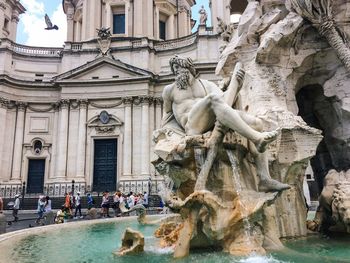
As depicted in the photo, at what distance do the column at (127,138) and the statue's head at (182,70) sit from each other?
21.7 meters

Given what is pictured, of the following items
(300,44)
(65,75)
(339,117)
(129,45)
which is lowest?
(339,117)

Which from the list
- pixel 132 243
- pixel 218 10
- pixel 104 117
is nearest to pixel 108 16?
pixel 104 117

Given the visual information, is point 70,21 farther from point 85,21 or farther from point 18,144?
point 18,144

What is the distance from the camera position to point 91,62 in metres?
28.6

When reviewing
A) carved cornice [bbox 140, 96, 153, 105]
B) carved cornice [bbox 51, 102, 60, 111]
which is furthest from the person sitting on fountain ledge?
carved cornice [bbox 51, 102, 60, 111]

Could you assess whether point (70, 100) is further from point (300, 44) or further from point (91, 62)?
point (300, 44)

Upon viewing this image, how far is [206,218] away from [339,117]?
3387 mm

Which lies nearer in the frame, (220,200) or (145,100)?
(220,200)

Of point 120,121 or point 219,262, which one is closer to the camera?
point 219,262

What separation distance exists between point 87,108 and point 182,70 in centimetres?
2454

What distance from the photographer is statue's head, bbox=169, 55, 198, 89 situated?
5.26m

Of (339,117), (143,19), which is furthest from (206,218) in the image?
(143,19)

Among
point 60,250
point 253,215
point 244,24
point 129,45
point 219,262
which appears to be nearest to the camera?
point 219,262

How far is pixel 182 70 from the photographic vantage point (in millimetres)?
5281
